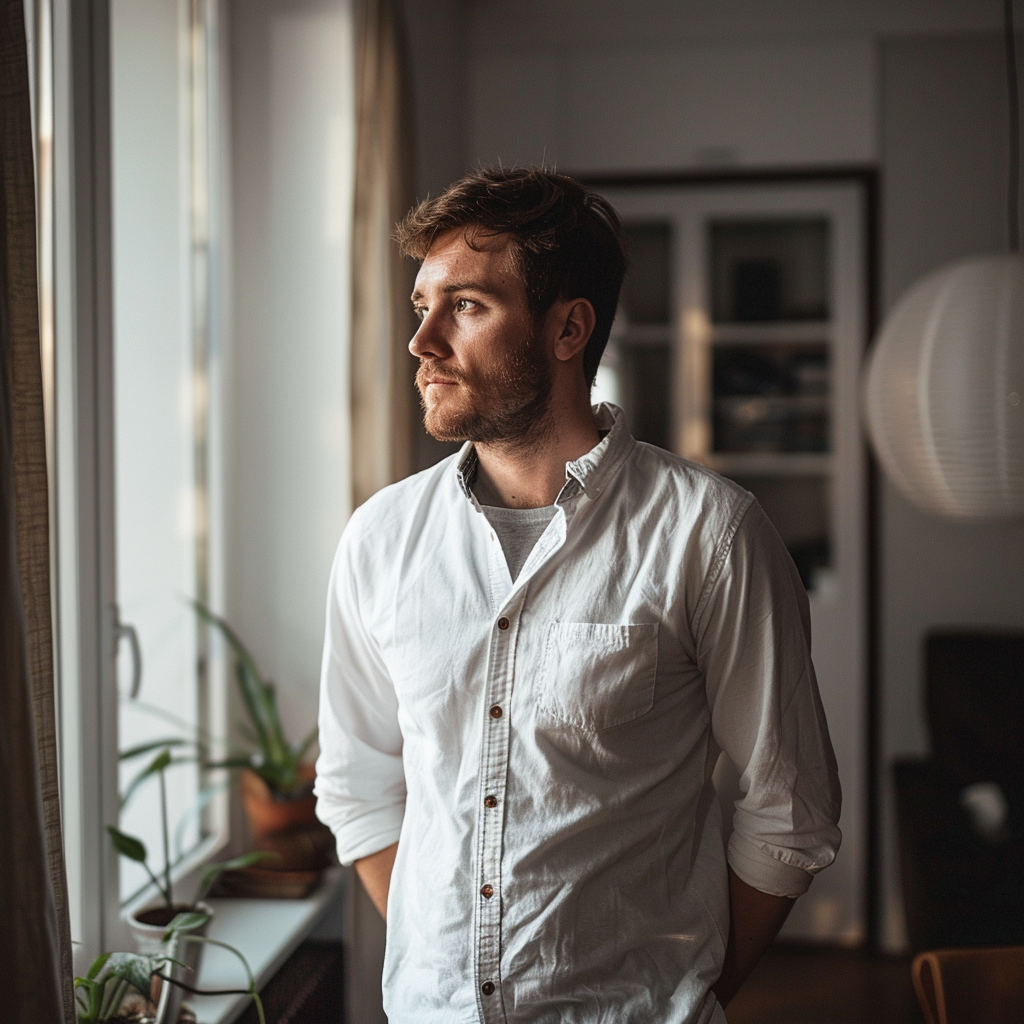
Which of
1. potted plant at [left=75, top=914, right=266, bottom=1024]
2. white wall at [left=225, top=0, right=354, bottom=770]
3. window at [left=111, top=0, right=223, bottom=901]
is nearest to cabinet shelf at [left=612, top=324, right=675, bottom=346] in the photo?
white wall at [left=225, top=0, right=354, bottom=770]

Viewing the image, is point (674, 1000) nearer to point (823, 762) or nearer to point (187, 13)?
point (823, 762)

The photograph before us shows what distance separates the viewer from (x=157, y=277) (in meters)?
2.02

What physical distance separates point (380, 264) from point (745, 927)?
5.15ft

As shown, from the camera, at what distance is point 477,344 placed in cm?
121

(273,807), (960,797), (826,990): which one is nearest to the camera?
(273,807)

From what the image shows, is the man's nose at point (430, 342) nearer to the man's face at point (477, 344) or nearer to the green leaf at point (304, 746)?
the man's face at point (477, 344)

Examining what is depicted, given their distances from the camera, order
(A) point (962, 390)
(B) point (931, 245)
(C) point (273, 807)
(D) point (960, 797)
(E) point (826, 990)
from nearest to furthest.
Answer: (C) point (273, 807)
(A) point (962, 390)
(D) point (960, 797)
(E) point (826, 990)
(B) point (931, 245)

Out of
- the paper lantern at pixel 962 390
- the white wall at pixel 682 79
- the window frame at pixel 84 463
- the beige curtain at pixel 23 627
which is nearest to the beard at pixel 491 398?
the beige curtain at pixel 23 627

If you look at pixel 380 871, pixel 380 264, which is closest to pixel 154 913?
pixel 380 871

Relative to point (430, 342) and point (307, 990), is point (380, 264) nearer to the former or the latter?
point (430, 342)

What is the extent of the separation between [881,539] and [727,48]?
161cm

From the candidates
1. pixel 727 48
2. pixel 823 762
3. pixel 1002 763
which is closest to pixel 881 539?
pixel 1002 763

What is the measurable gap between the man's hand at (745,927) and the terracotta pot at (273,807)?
1036 millimetres

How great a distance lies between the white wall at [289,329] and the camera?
2.28 metres
